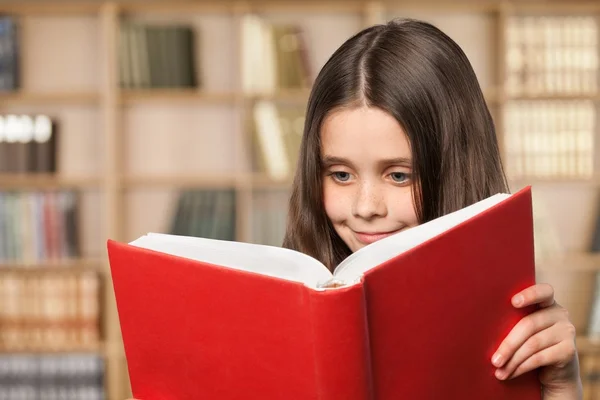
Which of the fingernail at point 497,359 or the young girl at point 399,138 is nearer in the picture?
the fingernail at point 497,359

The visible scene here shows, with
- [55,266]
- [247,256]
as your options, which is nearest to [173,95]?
[55,266]

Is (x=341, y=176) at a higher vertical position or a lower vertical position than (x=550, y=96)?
lower

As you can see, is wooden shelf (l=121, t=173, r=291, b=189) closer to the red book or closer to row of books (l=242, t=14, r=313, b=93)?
row of books (l=242, t=14, r=313, b=93)

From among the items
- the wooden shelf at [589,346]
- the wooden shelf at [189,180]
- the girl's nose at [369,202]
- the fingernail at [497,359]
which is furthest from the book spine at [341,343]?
the wooden shelf at [589,346]

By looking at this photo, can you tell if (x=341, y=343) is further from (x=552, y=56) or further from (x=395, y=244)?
(x=552, y=56)

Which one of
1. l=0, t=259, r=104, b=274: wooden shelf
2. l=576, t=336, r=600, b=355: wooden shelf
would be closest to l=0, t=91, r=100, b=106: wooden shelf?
l=0, t=259, r=104, b=274: wooden shelf

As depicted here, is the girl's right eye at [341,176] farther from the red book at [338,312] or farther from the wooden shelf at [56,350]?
the wooden shelf at [56,350]

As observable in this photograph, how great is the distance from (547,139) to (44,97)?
Result: 2.34m

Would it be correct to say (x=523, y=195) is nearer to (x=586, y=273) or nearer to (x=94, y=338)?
(x=94, y=338)

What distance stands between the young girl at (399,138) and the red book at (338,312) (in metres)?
0.17

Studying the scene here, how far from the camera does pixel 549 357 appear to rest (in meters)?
0.94

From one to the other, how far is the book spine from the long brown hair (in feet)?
1.09

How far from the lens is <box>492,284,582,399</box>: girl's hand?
36.3 inches

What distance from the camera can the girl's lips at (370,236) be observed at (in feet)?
3.67
